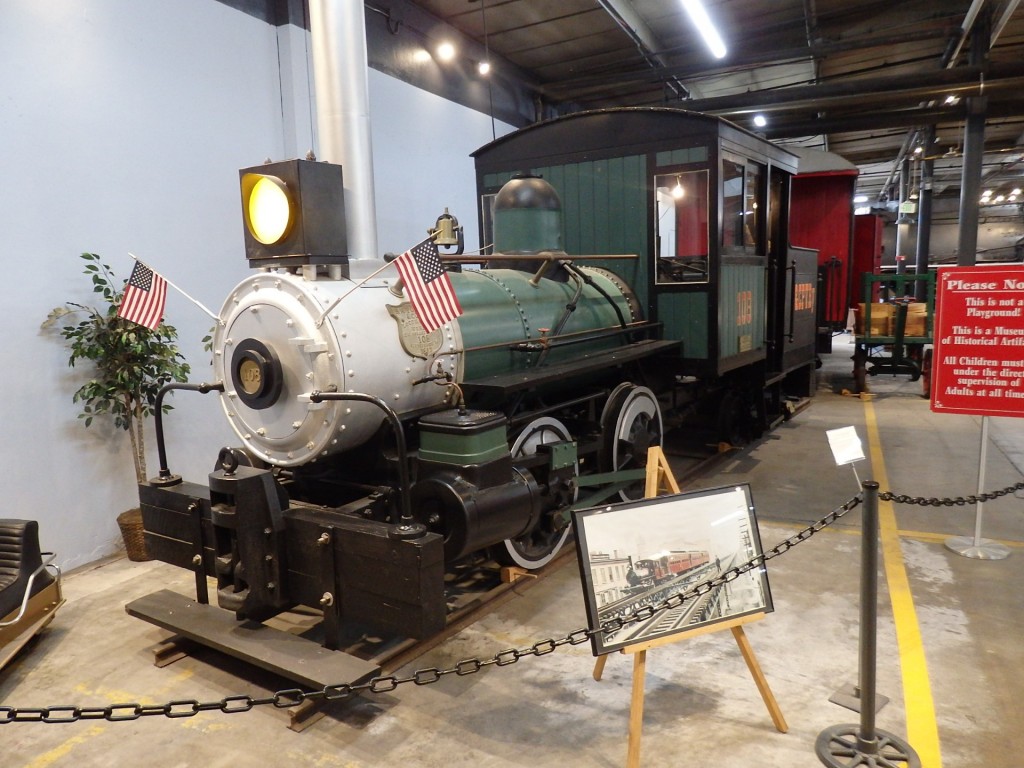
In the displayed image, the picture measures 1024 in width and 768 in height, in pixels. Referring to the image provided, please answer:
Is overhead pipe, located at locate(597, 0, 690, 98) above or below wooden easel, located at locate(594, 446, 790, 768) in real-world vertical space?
above

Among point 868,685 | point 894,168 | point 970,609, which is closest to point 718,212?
point 970,609

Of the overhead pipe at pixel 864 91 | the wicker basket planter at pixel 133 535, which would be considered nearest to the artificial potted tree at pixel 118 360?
the wicker basket planter at pixel 133 535

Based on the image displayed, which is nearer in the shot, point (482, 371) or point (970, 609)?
point (970, 609)

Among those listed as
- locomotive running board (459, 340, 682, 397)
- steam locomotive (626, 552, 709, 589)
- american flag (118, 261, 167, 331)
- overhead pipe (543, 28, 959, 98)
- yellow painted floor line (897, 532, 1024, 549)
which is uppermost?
overhead pipe (543, 28, 959, 98)

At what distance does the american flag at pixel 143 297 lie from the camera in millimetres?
3303

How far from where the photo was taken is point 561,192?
229 inches

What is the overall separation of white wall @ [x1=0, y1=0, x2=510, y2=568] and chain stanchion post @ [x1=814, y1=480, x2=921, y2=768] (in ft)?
14.5

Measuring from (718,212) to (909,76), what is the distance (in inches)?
231

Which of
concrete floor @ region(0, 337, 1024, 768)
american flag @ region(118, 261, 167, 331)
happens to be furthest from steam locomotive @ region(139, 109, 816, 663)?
concrete floor @ region(0, 337, 1024, 768)

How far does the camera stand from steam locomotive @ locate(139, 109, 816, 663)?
296 centimetres

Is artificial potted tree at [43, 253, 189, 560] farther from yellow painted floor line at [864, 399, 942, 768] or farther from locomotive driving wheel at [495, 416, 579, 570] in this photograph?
yellow painted floor line at [864, 399, 942, 768]

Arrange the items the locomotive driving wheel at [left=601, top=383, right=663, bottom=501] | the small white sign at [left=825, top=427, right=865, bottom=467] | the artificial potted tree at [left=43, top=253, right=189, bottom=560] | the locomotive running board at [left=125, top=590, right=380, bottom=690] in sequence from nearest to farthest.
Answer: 1. the locomotive running board at [left=125, top=590, right=380, bottom=690]
2. the small white sign at [left=825, top=427, right=865, bottom=467]
3. the artificial potted tree at [left=43, top=253, right=189, bottom=560]
4. the locomotive driving wheel at [left=601, top=383, right=663, bottom=501]

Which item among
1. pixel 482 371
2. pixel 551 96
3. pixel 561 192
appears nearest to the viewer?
pixel 482 371

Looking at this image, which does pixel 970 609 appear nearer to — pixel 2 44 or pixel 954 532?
pixel 954 532
